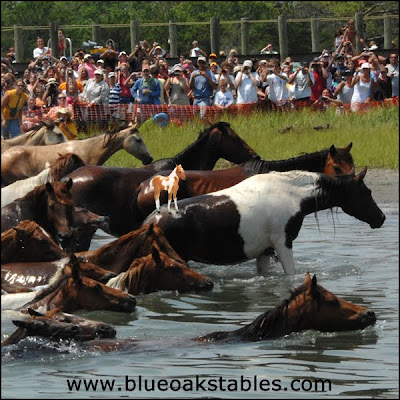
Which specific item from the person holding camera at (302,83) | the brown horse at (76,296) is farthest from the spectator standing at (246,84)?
the brown horse at (76,296)

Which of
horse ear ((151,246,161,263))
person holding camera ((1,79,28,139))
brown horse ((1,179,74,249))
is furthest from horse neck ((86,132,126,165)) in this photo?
horse ear ((151,246,161,263))

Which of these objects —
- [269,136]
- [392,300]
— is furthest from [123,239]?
[269,136]

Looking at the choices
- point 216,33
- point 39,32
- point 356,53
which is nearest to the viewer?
point 356,53

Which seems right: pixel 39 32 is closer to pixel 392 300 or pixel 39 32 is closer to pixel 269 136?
pixel 269 136

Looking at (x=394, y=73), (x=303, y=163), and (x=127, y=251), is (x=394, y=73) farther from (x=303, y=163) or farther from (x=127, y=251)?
(x=127, y=251)

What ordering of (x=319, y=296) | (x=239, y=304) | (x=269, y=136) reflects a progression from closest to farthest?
(x=319, y=296), (x=239, y=304), (x=269, y=136)

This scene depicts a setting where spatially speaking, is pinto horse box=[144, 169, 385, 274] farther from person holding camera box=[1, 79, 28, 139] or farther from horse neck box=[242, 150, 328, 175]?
person holding camera box=[1, 79, 28, 139]

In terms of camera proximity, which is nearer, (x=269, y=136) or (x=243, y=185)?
(x=243, y=185)

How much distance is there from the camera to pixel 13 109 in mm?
22172

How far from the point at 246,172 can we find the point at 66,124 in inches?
312

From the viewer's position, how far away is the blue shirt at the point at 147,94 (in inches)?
957

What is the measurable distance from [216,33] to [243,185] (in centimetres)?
1993

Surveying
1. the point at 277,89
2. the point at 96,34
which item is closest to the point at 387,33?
the point at 96,34

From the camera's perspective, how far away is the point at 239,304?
1213 cm
